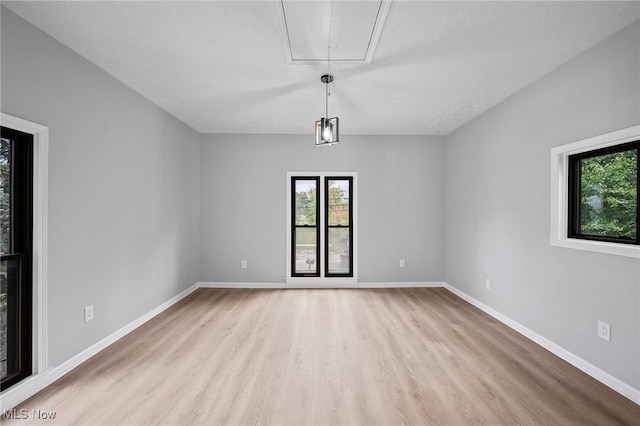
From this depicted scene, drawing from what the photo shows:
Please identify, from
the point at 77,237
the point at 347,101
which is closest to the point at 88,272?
the point at 77,237

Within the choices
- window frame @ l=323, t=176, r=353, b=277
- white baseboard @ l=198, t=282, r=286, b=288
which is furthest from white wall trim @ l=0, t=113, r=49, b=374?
window frame @ l=323, t=176, r=353, b=277

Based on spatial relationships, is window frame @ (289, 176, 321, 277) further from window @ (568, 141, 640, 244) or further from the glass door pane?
window @ (568, 141, 640, 244)

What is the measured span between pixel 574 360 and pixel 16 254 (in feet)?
14.6

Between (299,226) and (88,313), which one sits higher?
(299,226)

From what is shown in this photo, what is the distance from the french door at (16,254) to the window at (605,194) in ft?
14.5

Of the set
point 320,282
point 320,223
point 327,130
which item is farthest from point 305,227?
point 327,130

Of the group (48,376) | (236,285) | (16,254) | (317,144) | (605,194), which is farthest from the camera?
(236,285)

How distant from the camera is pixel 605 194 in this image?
2605mm

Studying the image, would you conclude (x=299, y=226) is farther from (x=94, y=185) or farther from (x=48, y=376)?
(x=48, y=376)

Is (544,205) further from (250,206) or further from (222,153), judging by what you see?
(222,153)

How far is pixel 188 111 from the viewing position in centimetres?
419

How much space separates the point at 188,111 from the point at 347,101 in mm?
2115

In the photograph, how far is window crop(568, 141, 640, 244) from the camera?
7.79 ft

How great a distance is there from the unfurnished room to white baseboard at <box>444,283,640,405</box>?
19mm
